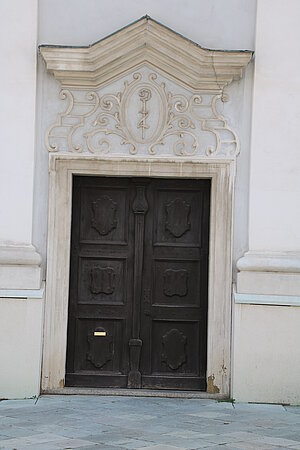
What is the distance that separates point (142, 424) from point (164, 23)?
166 inches

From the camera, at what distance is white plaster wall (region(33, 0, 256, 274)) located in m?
10.7

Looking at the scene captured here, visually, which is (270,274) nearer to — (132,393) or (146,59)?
(132,393)

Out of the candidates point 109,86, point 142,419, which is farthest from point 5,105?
point 142,419

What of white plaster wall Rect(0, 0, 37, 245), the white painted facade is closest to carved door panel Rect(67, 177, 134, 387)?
the white painted facade

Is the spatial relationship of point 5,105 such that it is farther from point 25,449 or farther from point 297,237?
point 25,449

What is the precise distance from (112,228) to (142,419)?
2382mm

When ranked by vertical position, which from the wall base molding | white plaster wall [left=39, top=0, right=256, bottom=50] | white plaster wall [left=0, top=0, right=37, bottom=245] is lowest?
Answer: the wall base molding

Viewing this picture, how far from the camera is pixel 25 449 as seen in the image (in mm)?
7922

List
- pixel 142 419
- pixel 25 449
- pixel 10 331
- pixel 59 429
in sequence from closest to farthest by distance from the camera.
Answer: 1. pixel 25 449
2. pixel 59 429
3. pixel 142 419
4. pixel 10 331

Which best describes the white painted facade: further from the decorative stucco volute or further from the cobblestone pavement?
the cobblestone pavement

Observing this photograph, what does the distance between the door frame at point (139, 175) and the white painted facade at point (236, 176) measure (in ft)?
0.17

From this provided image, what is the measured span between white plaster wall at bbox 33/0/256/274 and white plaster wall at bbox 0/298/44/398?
653 millimetres

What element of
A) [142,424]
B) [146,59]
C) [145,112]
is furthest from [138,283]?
[146,59]

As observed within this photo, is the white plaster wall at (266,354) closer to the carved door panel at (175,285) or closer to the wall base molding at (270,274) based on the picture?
the wall base molding at (270,274)
